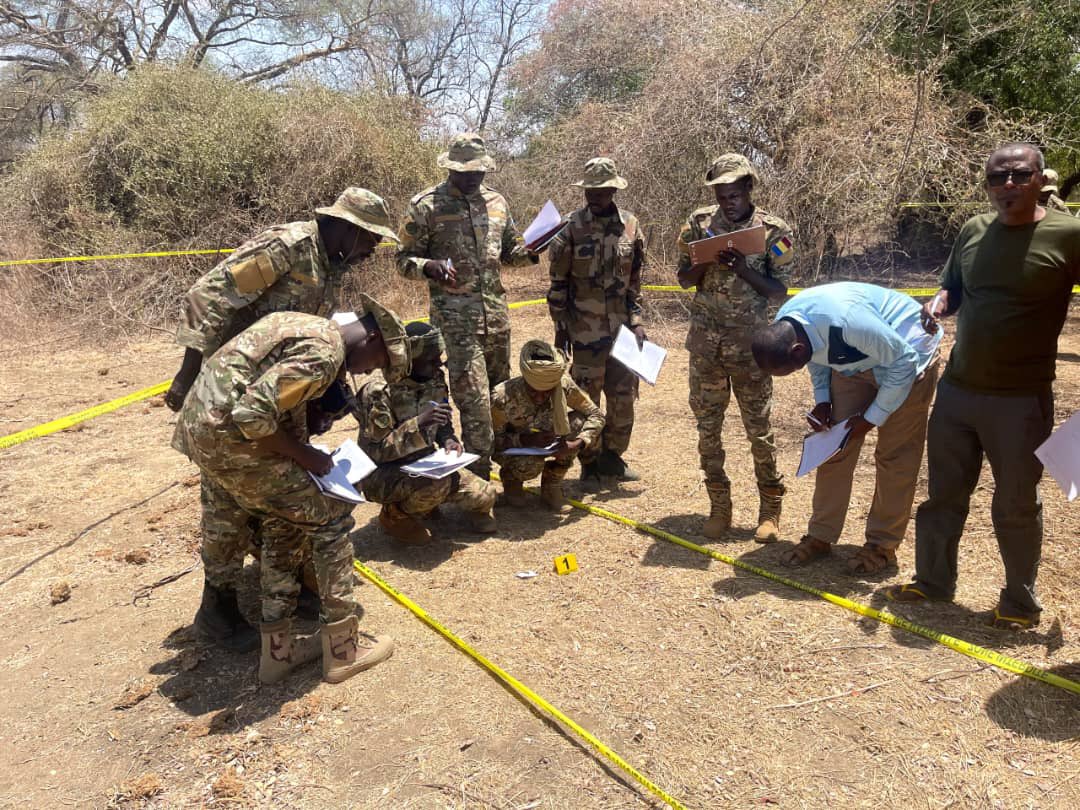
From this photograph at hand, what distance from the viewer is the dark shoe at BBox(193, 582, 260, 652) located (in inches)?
132

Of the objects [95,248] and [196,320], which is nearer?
[196,320]

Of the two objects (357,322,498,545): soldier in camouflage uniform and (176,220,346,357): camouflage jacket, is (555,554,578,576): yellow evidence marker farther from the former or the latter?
(176,220,346,357): camouflage jacket

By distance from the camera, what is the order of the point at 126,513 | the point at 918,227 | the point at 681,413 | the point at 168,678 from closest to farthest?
1. the point at 168,678
2. the point at 126,513
3. the point at 681,413
4. the point at 918,227

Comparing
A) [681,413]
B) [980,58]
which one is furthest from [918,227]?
[681,413]

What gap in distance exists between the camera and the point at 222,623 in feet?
11.0

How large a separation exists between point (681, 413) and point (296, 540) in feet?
14.3

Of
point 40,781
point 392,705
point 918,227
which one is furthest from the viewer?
point 918,227

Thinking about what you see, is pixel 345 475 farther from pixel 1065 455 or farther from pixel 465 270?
pixel 1065 455

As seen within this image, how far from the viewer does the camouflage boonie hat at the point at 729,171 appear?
385cm

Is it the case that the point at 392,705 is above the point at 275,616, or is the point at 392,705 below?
below

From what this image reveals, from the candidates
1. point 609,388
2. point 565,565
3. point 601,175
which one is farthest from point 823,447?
point 601,175

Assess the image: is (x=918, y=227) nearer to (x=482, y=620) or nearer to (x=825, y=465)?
(x=825, y=465)

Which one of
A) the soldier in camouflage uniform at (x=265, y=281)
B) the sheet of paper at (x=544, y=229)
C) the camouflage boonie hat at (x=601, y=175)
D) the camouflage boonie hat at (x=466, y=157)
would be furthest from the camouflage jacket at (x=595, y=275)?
the soldier in camouflage uniform at (x=265, y=281)

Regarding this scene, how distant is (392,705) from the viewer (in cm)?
294
